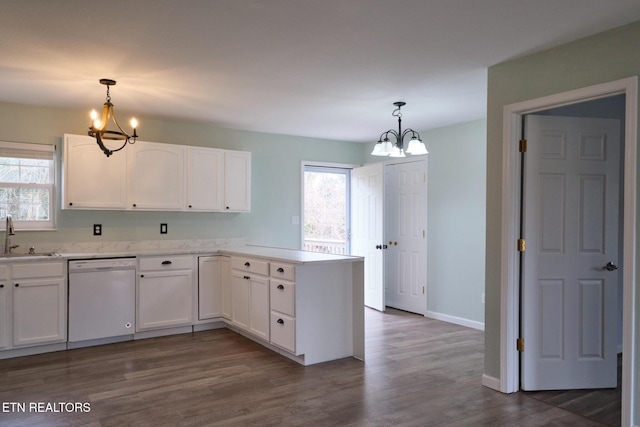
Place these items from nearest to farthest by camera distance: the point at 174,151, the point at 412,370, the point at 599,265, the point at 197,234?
the point at 599,265, the point at 412,370, the point at 174,151, the point at 197,234

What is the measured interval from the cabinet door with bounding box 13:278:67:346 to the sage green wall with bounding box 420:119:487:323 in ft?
13.5

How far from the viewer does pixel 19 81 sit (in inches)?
150

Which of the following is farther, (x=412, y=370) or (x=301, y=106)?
(x=301, y=106)

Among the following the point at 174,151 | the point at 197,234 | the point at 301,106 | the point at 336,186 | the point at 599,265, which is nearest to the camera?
the point at 599,265

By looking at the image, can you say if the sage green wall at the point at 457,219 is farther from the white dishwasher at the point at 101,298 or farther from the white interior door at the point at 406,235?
the white dishwasher at the point at 101,298

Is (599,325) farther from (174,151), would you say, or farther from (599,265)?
(174,151)

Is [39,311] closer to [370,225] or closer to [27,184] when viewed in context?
[27,184]

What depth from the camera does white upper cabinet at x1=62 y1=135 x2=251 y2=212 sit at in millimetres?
4629

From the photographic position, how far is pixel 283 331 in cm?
402

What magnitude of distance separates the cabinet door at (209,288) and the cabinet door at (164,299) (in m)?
0.11

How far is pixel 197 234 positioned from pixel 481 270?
337cm

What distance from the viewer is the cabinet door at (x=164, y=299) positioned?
15.6ft

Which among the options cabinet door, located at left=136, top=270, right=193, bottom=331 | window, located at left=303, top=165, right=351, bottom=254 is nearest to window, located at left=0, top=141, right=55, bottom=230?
cabinet door, located at left=136, top=270, right=193, bottom=331

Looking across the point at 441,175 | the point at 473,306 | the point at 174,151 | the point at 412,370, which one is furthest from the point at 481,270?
the point at 174,151
